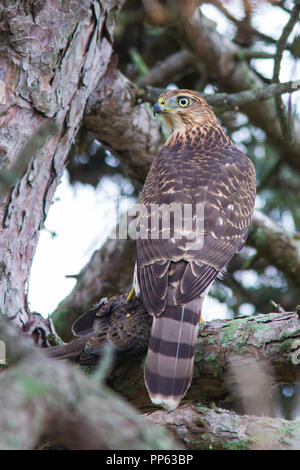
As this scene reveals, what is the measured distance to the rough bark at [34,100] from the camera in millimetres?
3084

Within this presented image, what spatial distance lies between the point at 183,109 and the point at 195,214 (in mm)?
1634

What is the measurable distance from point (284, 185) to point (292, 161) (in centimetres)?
26

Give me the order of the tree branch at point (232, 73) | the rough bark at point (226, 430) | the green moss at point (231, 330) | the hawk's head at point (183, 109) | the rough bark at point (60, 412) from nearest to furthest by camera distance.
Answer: the rough bark at point (60, 412) → the rough bark at point (226, 430) → the green moss at point (231, 330) → the hawk's head at point (183, 109) → the tree branch at point (232, 73)

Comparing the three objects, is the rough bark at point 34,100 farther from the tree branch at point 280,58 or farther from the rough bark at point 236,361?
the tree branch at point 280,58

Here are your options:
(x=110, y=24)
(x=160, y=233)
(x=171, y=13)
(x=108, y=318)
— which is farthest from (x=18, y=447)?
(x=171, y=13)

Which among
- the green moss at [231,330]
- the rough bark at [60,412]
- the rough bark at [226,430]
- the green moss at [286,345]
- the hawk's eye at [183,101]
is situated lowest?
the rough bark at [226,430]

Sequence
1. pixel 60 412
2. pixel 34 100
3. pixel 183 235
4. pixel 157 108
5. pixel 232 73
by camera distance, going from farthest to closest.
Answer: pixel 232 73, pixel 157 108, pixel 34 100, pixel 183 235, pixel 60 412

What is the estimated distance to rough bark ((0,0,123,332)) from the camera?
10.1ft

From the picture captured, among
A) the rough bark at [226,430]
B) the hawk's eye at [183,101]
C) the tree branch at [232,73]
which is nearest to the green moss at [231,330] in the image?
the rough bark at [226,430]

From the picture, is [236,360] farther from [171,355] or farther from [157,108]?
[157,108]

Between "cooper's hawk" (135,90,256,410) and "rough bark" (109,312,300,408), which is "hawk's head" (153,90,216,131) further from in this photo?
"rough bark" (109,312,300,408)

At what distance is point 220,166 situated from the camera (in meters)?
3.75
